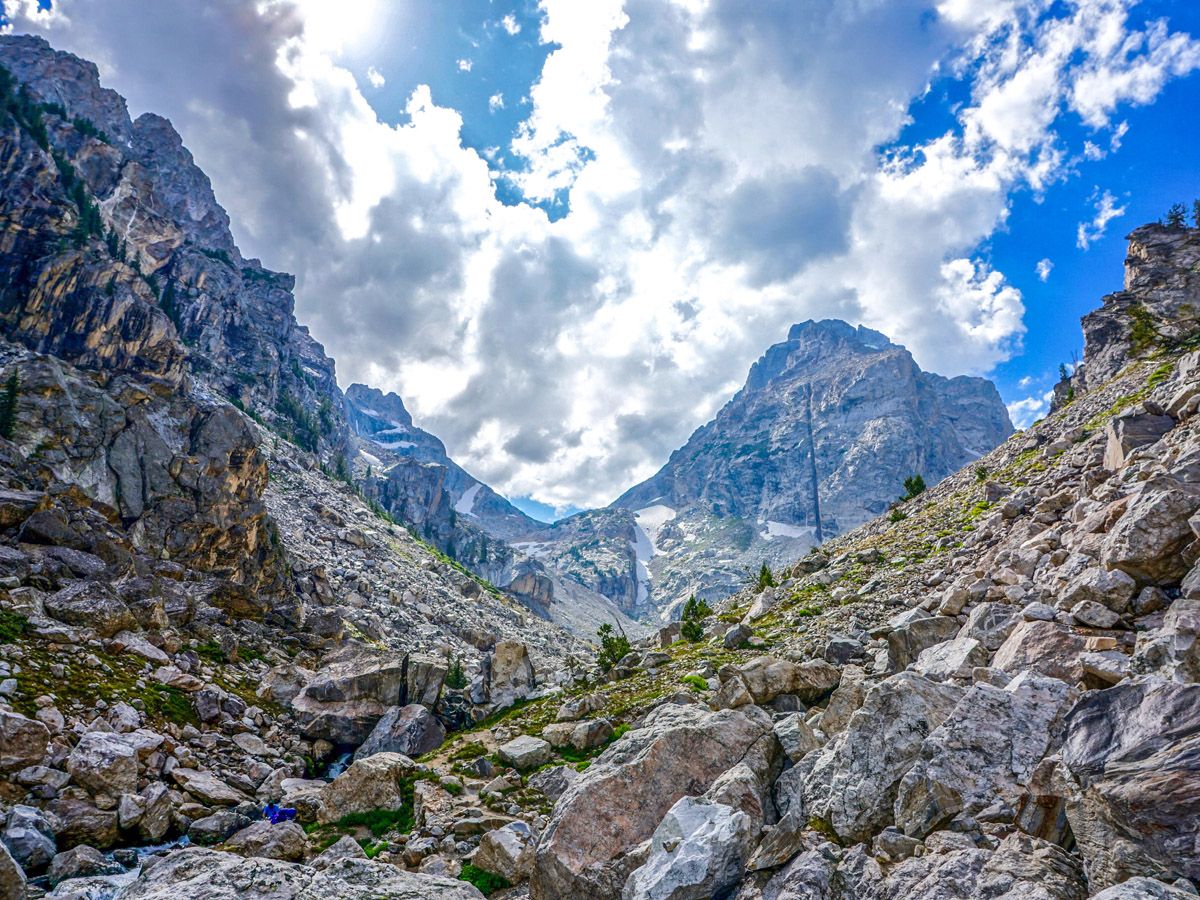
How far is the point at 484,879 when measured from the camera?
12414 mm

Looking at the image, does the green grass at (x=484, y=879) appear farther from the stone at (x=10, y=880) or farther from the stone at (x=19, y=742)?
the stone at (x=19, y=742)

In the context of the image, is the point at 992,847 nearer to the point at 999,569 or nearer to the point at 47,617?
the point at 999,569

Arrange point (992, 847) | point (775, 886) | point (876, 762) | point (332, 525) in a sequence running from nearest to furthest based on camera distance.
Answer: point (992, 847)
point (775, 886)
point (876, 762)
point (332, 525)

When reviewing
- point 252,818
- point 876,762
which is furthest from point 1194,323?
point 252,818

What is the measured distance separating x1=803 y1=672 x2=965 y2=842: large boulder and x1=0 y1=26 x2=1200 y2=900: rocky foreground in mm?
46

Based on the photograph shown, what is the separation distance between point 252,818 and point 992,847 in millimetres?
20704

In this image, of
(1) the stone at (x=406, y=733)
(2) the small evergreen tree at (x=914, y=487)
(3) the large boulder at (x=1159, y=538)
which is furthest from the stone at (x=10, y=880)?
(2) the small evergreen tree at (x=914, y=487)

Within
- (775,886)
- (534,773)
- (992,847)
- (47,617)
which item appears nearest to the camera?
(992,847)

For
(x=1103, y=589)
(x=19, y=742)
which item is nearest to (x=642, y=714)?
(x=1103, y=589)

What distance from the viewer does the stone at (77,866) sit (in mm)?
12959

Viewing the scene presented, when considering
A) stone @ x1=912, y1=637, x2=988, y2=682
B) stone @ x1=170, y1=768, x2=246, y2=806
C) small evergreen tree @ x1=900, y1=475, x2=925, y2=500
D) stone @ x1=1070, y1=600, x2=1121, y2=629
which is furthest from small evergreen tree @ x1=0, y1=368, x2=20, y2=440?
small evergreen tree @ x1=900, y1=475, x2=925, y2=500

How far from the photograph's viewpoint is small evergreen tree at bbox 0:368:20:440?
43438 millimetres

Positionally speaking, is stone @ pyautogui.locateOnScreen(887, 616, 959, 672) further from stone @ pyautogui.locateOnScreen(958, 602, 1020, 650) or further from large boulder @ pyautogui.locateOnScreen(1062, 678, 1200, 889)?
large boulder @ pyautogui.locateOnScreen(1062, 678, 1200, 889)

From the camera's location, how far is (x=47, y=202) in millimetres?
81188
